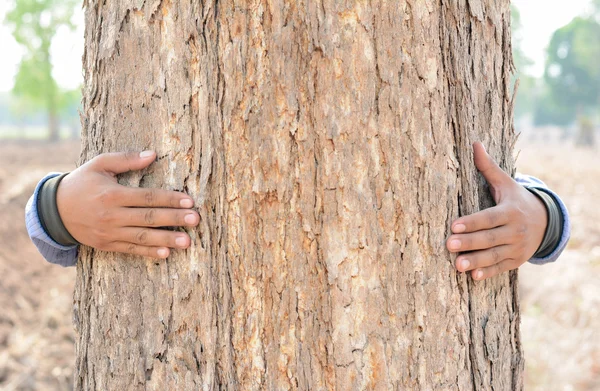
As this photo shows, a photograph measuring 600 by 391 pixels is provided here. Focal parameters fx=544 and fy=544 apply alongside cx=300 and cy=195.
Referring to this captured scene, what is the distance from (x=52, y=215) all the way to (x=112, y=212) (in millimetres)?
219

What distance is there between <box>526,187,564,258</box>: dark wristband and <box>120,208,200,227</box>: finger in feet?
3.35

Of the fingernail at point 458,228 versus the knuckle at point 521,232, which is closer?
the fingernail at point 458,228

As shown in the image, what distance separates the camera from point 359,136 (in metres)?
1.33

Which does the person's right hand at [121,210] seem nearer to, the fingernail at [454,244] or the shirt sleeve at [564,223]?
the fingernail at [454,244]

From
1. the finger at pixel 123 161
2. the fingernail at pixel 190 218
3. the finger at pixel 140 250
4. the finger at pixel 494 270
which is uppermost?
the finger at pixel 123 161

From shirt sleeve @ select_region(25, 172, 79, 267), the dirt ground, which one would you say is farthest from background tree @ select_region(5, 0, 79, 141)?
shirt sleeve @ select_region(25, 172, 79, 267)

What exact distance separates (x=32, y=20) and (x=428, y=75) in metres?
32.5

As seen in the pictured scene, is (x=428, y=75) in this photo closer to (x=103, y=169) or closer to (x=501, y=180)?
(x=501, y=180)

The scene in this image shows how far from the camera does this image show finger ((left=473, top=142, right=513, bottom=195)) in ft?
4.87

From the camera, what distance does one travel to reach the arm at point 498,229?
1.41 m

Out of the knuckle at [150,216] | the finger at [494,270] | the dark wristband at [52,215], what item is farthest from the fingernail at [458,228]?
the dark wristband at [52,215]

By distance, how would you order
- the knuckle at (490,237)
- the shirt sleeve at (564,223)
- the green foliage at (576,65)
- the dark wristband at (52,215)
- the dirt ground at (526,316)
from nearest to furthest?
the knuckle at (490,237), the dark wristband at (52,215), the shirt sleeve at (564,223), the dirt ground at (526,316), the green foliage at (576,65)

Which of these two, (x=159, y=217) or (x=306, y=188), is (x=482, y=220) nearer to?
(x=306, y=188)

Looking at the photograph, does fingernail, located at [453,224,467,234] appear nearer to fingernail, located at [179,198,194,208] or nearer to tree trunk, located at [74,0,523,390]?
tree trunk, located at [74,0,523,390]
